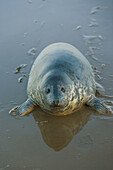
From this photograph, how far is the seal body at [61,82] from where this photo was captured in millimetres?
3799

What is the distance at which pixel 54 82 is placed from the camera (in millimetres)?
3814

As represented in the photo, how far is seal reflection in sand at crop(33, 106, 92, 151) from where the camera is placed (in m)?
3.59

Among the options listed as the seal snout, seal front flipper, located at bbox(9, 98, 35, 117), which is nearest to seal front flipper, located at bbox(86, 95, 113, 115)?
the seal snout

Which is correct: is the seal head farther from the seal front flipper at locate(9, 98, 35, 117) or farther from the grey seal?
the seal front flipper at locate(9, 98, 35, 117)

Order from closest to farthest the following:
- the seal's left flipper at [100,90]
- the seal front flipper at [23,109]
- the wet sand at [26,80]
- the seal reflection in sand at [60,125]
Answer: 1. the wet sand at [26,80]
2. the seal reflection in sand at [60,125]
3. the seal front flipper at [23,109]
4. the seal's left flipper at [100,90]

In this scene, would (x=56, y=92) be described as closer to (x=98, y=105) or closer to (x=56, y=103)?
(x=56, y=103)

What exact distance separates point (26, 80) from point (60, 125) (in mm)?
1605

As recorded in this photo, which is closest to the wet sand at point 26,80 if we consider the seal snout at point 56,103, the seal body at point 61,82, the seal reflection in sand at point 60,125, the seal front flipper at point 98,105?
the seal reflection in sand at point 60,125

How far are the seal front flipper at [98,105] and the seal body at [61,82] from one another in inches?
3.2

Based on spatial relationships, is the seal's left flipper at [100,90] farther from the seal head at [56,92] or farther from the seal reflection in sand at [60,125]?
the seal head at [56,92]

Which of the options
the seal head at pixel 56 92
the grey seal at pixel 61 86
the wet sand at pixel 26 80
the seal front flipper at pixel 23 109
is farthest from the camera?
the seal front flipper at pixel 23 109

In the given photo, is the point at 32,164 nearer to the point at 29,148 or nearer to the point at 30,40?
the point at 29,148

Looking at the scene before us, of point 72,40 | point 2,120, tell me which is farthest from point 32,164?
point 72,40

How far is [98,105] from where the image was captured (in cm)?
420
